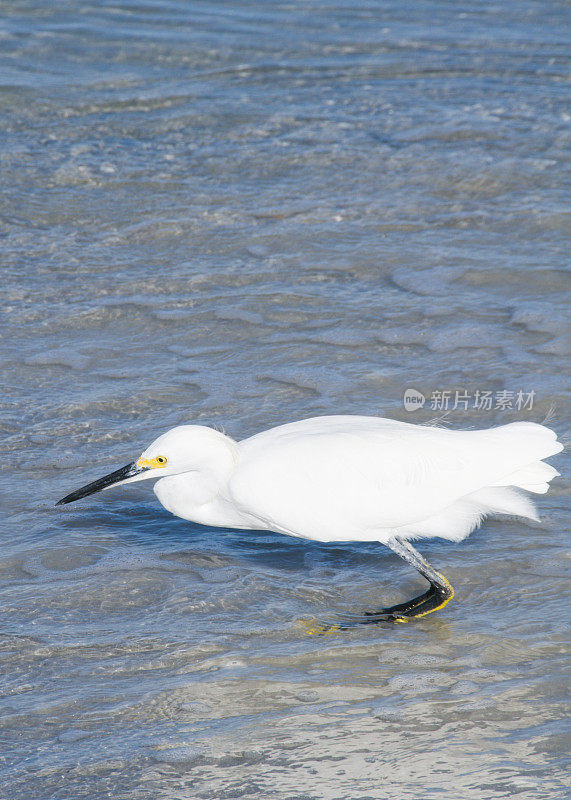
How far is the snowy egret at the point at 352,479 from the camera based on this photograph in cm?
389

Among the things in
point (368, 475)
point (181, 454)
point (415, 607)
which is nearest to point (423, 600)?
point (415, 607)

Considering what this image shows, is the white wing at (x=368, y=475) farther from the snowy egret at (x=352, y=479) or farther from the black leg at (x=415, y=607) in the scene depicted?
the black leg at (x=415, y=607)

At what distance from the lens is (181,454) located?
3.98 m

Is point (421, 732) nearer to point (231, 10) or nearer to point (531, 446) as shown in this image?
point (531, 446)

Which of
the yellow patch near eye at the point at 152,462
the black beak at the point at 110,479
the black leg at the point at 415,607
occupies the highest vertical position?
the yellow patch near eye at the point at 152,462

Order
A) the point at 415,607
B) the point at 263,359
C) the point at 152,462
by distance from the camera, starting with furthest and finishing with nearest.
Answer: the point at 263,359 < the point at 152,462 < the point at 415,607

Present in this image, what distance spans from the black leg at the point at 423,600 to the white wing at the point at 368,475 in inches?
7.8

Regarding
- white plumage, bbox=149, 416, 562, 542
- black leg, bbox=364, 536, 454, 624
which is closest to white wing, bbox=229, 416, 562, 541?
white plumage, bbox=149, 416, 562, 542

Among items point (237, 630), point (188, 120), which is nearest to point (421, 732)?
point (237, 630)

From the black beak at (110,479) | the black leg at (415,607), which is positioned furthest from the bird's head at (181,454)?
the black leg at (415,607)

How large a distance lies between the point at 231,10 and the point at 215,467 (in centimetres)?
924

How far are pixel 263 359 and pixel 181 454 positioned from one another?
69.5 inches

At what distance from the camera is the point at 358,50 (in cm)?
1079

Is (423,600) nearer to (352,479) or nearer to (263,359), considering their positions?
(352,479)
